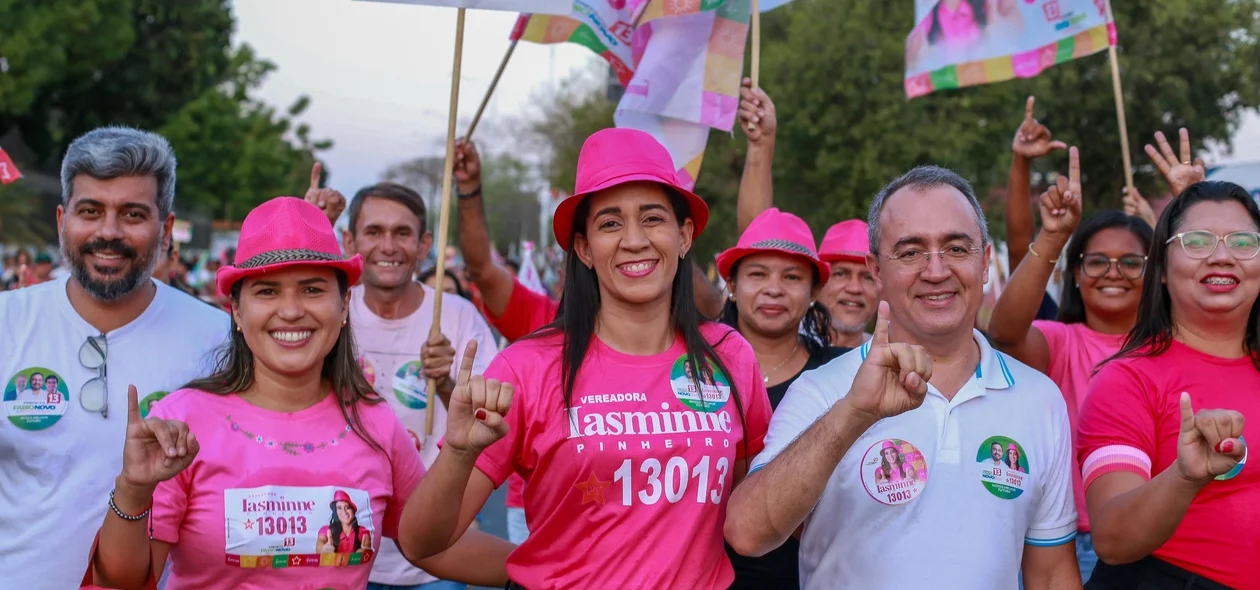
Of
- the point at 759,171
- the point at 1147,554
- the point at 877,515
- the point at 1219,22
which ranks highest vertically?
the point at 1219,22

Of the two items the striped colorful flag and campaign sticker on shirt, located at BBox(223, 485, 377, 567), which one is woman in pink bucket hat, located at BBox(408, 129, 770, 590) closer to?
campaign sticker on shirt, located at BBox(223, 485, 377, 567)

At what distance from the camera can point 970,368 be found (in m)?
3.03

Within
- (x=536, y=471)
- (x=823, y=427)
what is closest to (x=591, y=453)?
(x=536, y=471)

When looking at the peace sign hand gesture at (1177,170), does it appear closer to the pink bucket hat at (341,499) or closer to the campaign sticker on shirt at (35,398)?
the pink bucket hat at (341,499)

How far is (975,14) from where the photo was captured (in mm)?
6648

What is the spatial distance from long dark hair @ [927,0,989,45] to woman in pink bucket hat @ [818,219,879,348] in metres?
1.65

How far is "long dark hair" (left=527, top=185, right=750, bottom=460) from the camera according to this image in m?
3.06

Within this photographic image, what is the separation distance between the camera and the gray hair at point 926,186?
3.11 meters

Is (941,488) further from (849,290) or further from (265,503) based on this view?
(849,290)

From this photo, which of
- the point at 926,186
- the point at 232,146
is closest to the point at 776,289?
the point at 926,186

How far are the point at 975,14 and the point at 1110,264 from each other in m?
2.44

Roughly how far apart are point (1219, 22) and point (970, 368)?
23.4 metres

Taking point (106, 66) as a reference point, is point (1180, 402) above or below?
below

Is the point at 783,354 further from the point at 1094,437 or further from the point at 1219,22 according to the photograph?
the point at 1219,22
